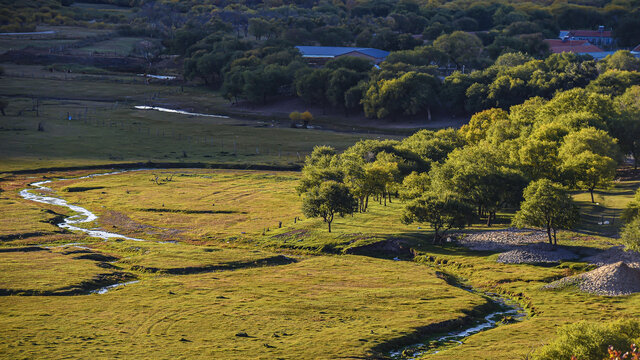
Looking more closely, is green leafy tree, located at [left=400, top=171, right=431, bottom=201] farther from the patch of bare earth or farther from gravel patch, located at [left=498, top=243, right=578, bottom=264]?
the patch of bare earth

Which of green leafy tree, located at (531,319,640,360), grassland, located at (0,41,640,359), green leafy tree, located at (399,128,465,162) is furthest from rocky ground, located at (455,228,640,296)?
green leafy tree, located at (399,128,465,162)

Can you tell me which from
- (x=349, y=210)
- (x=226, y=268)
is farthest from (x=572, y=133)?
(x=226, y=268)

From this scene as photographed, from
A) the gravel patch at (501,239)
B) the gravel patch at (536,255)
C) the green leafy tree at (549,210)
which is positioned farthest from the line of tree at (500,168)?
the gravel patch at (501,239)

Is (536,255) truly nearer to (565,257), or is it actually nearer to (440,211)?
(565,257)

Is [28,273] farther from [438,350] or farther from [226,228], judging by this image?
[438,350]

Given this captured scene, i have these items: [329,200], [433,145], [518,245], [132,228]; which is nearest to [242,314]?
[329,200]
